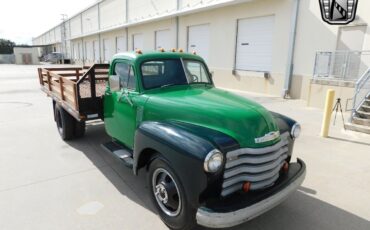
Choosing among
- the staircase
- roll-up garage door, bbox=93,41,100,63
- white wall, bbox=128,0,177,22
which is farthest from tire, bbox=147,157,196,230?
roll-up garage door, bbox=93,41,100,63

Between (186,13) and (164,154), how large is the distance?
16577mm

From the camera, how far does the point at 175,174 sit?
277 centimetres

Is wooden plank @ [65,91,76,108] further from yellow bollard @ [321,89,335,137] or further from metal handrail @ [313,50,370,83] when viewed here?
metal handrail @ [313,50,370,83]

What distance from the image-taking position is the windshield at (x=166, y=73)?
155 inches

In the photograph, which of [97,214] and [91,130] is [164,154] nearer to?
[97,214]

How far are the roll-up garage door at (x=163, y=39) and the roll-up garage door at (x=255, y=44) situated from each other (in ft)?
23.3

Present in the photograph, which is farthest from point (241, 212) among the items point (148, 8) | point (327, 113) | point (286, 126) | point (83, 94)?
point (148, 8)

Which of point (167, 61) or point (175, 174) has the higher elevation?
point (167, 61)

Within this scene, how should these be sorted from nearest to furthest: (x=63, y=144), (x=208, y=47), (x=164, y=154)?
(x=164, y=154)
(x=63, y=144)
(x=208, y=47)

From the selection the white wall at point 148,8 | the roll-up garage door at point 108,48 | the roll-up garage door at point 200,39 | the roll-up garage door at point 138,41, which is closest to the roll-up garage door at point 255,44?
the roll-up garage door at point 200,39

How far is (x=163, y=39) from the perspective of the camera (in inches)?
852

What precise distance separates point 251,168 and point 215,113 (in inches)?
28.4

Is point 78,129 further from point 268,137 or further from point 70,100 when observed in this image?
point 268,137

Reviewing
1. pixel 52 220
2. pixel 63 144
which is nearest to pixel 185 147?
pixel 52 220
